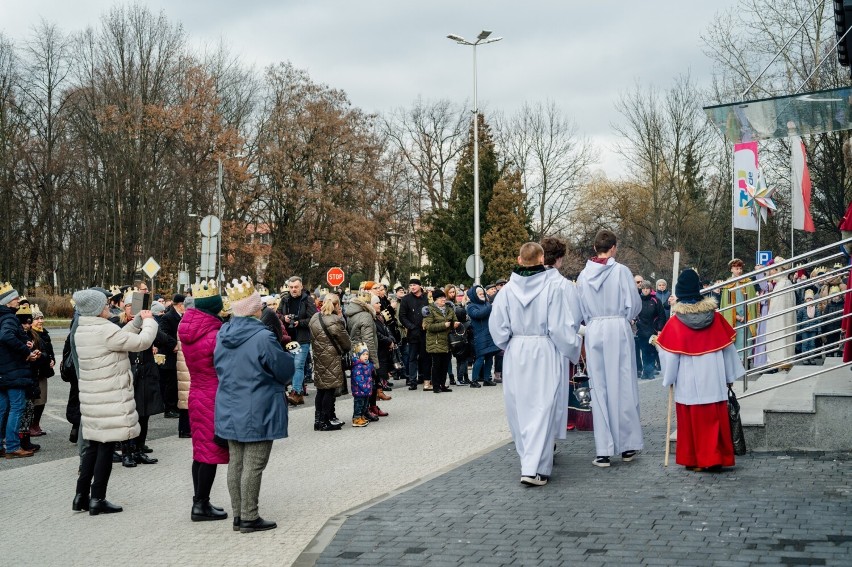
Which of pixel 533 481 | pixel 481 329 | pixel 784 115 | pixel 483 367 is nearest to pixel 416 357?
pixel 481 329

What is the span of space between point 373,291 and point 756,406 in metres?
8.64

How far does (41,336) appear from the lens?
12.0 m

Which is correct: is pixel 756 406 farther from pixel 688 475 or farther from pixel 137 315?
pixel 137 315

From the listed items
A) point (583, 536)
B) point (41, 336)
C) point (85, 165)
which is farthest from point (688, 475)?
point (85, 165)

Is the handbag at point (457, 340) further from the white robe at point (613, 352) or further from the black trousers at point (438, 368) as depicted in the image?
the white robe at point (613, 352)

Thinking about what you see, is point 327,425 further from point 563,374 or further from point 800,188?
point 800,188

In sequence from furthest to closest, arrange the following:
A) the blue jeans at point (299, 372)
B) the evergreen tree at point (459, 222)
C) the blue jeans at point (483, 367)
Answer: the evergreen tree at point (459, 222) → the blue jeans at point (483, 367) → the blue jeans at point (299, 372)

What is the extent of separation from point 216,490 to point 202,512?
3.92 ft

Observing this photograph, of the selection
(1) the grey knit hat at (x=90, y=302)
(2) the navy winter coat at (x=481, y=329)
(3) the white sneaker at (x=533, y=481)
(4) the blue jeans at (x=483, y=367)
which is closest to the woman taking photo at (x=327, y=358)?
(1) the grey knit hat at (x=90, y=302)

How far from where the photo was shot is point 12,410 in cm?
1073

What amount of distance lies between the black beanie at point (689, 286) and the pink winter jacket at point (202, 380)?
412 centimetres

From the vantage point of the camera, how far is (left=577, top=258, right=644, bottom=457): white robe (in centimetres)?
907

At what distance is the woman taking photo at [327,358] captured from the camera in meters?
12.5

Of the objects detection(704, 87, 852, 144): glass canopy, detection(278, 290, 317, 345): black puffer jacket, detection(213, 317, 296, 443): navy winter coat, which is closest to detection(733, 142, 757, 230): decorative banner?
detection(278, 290, 317, 345): black puffer jacket
